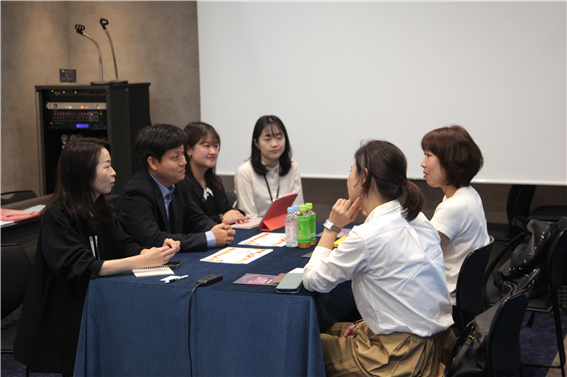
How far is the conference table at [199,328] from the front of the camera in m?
1.82

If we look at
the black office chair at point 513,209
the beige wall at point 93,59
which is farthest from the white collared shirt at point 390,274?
the beige wall at point 93,59

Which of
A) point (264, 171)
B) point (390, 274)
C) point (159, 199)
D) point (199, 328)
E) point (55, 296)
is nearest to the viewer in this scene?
point (390, 274)

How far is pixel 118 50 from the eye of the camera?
5.58 m

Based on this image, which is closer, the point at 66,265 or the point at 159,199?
the point at 66,265

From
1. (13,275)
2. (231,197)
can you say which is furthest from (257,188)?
(13,275)

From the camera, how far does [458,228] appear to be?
2391 mm

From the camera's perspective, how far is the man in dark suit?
8.19ft

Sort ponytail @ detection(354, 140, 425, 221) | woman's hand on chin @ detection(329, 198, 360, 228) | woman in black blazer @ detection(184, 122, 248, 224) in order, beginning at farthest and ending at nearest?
woman in black blazer @ detection(184, 122, 248, 224), woman's hand on chin @ detection(329, 198, 360, 228), ponytail @ detection(354, 140, 425, 221)

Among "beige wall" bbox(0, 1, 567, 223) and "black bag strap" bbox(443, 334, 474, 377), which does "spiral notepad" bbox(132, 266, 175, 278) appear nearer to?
"black bag strap" bbox(443, 334, 474, 377)

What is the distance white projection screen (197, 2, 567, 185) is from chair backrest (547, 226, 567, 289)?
1.60 meters

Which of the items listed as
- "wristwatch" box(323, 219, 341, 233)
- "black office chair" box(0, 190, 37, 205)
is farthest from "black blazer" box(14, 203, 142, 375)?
"black office chair" box(0, 190, 37, 205)

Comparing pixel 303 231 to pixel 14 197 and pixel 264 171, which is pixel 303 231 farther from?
pixel 14 197

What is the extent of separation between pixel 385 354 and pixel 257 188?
6.74 ft

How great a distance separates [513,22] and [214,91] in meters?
2.55
